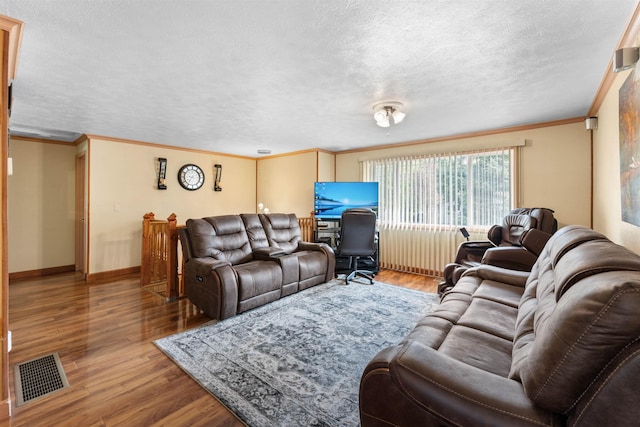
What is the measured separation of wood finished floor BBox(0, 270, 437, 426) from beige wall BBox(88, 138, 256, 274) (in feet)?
2.56

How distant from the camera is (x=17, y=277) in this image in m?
4.65

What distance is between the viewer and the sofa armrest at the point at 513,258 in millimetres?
2895

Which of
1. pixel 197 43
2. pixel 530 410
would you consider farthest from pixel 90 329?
pixel 530 410

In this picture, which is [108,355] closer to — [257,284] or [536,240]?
[257,284]

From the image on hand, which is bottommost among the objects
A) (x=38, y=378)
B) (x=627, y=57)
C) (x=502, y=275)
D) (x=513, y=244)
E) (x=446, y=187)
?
(x=38, y=378)

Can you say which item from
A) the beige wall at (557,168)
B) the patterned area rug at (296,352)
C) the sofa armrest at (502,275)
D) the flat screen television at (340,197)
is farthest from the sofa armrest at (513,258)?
the flat screen television at (340,197)

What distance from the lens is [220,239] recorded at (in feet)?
12.2

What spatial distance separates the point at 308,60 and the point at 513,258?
2646 millimetres

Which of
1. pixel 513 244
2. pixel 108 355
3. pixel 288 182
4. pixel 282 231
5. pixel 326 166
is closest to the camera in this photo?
pixel 108 355

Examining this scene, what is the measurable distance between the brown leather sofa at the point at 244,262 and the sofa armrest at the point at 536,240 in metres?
2.45

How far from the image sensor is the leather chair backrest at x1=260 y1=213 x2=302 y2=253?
4397mm

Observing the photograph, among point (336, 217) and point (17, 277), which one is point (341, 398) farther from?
point (17, 277)

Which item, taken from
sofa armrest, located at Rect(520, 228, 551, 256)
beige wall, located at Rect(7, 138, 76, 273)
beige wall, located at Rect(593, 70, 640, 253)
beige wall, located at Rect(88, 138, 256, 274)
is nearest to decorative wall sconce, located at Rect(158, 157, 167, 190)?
beige wall, located at Rect(88, 138, 256, 274)

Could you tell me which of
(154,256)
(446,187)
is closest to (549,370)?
(446,187)
